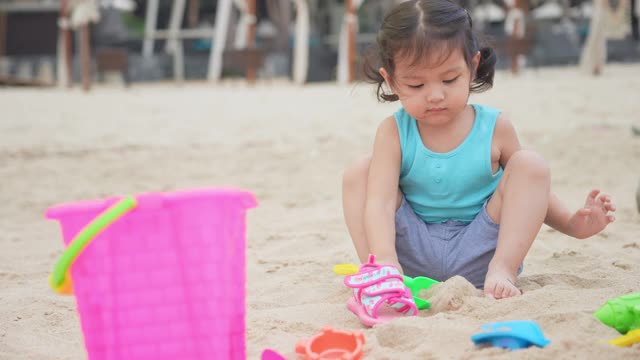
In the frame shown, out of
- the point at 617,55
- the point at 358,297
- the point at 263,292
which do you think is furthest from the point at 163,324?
the point at 617,55

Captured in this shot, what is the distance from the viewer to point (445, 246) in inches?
82.2

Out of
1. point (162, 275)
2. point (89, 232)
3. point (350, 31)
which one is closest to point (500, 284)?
point (162, 275)

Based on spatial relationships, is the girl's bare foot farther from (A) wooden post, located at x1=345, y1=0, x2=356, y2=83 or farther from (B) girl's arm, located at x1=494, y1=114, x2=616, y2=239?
(A) wooden post, located at x1=345, y1=0, x2=356, y2=83

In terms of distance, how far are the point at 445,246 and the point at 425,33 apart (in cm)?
57

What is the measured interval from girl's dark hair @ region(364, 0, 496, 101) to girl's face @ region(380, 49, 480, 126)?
20 mm

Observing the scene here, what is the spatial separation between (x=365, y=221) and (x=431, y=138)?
0.30 m

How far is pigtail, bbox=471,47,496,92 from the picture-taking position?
7.13 ft

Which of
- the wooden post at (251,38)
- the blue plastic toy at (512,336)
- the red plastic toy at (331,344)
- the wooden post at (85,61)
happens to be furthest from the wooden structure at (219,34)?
the blue plastic toy at (512,336)

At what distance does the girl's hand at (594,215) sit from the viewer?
6.55ft

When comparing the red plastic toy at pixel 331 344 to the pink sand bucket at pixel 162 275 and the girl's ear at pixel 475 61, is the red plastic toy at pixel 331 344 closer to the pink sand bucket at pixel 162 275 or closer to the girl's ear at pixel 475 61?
the pink sand bucket at pixel 162 275

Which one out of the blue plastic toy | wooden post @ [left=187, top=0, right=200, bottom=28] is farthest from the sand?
wooden post @ [left=187, top=0, right=200, bottom=28]

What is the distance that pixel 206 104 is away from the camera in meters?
8.80

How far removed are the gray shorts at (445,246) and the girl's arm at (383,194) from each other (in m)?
0.07

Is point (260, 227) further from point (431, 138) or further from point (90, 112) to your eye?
point (90, 112)
